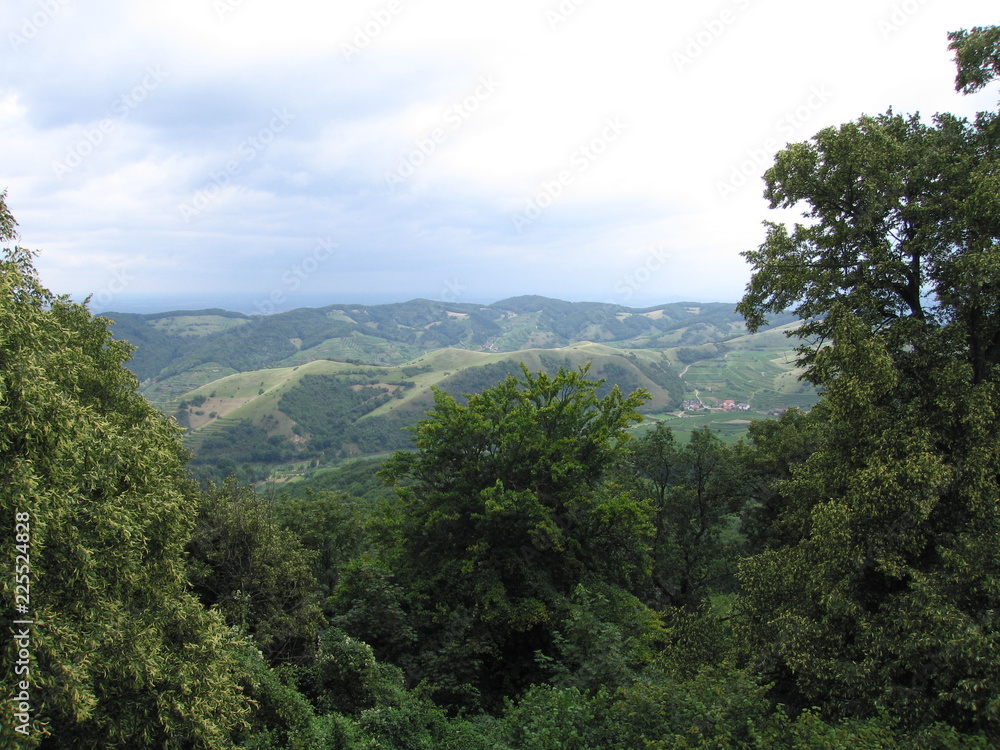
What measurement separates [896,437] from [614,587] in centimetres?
1128

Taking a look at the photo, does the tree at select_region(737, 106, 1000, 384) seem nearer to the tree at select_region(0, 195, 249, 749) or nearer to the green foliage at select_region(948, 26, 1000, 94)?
the green foliage at select_region(948, 26, 1000, 94)

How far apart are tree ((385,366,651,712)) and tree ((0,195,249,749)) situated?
8330 mm

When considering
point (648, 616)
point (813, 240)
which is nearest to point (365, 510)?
point (648, 616)

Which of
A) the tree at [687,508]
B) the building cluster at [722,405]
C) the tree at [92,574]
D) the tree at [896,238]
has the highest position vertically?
the tree at [896,238]

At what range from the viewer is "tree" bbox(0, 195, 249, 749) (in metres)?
6.90

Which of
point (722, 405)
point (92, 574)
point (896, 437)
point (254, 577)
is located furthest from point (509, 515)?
point (722, 405)

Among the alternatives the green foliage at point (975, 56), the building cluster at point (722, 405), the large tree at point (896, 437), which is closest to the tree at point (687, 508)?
the large tree at point (896, 437)

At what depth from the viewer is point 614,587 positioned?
18.1 m

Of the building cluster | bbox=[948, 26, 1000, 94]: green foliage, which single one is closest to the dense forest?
bbox=[948, 26, 1000, 94]: green foliage

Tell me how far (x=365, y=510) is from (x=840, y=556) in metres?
30.0

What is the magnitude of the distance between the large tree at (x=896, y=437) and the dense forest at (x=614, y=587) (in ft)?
0.17

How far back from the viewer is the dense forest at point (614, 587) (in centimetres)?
762

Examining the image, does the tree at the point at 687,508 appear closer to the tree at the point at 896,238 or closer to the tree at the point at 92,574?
the tree at the point at 896,238

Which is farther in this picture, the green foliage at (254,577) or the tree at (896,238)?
the green foliage at (254,577)
